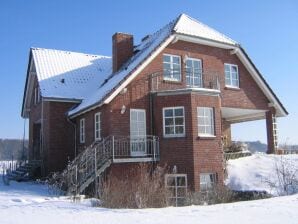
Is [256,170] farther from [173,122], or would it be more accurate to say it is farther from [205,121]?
[173,122]

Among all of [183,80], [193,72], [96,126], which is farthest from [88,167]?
[193,72]

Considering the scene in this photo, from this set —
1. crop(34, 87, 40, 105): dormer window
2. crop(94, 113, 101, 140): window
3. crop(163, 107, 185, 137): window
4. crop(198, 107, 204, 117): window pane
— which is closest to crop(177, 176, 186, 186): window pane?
crop(163, 107, 185, 137): window

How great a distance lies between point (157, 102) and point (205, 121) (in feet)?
8.25

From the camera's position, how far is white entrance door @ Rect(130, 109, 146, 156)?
815 inches

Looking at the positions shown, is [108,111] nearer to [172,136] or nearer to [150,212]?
[172,136]

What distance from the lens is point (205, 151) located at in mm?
20547

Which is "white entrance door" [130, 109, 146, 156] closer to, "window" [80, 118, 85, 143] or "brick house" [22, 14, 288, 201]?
"brick house" [22, 14, 288, 201]

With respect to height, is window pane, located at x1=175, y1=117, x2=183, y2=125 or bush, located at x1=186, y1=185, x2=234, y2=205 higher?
window pane, located at x1=175, y1=117, x2=183, y2=125

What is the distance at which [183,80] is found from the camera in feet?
75.9

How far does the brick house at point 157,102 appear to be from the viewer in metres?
20.5

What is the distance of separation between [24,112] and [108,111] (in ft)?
50.5

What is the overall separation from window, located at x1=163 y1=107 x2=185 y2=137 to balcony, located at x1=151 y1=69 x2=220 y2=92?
1.02m

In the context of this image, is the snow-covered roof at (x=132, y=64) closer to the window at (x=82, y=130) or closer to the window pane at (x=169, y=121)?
the window at (x=82, y=130)

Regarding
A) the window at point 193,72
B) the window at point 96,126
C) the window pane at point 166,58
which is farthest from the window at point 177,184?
the window pane at point 166,58
